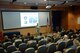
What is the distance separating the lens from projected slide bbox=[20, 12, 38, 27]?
55.3 ft

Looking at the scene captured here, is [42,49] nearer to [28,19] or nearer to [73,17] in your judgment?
[28,19]

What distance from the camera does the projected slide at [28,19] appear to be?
16.9 meters

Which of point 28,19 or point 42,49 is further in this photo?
point 28,19

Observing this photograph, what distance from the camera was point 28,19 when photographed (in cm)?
1720

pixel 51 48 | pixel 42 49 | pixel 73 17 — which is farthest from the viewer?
pixel 73 17

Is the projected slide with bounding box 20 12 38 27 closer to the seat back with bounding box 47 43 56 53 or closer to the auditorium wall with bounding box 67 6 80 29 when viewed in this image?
the auditorium wall with bounding box 67 6 80 29

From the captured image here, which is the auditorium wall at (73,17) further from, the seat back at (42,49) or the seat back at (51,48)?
the seat back at (42,49)

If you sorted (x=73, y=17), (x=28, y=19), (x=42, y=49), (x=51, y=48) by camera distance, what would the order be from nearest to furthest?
(x=42, y=49), (x=51, y=48), (x=28, y=19), (x=73, y=17)

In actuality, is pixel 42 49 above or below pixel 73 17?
below

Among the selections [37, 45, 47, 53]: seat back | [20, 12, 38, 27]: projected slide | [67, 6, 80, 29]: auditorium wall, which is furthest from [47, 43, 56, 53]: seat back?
[67, 6, 80, 29]: auditorium wall

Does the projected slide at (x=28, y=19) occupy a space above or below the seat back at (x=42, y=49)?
above

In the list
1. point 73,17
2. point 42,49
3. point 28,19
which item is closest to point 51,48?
point 42,49

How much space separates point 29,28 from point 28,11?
1.99m

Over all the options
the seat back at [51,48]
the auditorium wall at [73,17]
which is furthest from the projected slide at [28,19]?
the seat back at [51,48]
